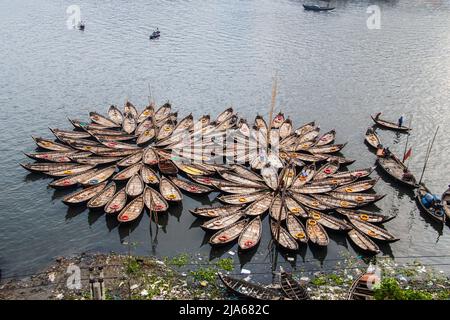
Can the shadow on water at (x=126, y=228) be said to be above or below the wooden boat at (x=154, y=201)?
below

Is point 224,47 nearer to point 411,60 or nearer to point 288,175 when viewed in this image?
point 411,60

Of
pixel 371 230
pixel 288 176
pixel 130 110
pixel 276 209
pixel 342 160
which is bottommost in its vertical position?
pixel 371 230

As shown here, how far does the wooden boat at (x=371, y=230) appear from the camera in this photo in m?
33.7

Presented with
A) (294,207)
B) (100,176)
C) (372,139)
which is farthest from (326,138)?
(100,176)

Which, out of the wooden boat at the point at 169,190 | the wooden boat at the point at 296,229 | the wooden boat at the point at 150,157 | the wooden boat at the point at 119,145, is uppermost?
the wooden boat at the point at 119,145

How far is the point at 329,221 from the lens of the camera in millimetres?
35531

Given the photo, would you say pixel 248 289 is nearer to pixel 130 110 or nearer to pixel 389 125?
pixel 130 110

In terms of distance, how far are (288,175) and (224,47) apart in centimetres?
5047

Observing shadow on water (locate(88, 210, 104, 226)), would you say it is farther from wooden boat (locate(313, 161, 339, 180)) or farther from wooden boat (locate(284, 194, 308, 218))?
wooden boat (locate(313, 161, 339, 180))

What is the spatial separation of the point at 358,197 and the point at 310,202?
5.07 m

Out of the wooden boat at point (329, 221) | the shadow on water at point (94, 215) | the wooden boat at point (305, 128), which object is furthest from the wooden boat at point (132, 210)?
the wooden boat at point (305, 128)

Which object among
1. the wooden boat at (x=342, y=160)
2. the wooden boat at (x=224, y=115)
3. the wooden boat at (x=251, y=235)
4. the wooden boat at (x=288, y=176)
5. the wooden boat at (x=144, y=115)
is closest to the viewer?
the wooden boat at (x=251, y=235)

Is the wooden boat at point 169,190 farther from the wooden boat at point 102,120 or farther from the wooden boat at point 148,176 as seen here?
the wooden boat at point 102,120

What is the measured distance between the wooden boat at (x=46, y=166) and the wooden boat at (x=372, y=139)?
113 ft
